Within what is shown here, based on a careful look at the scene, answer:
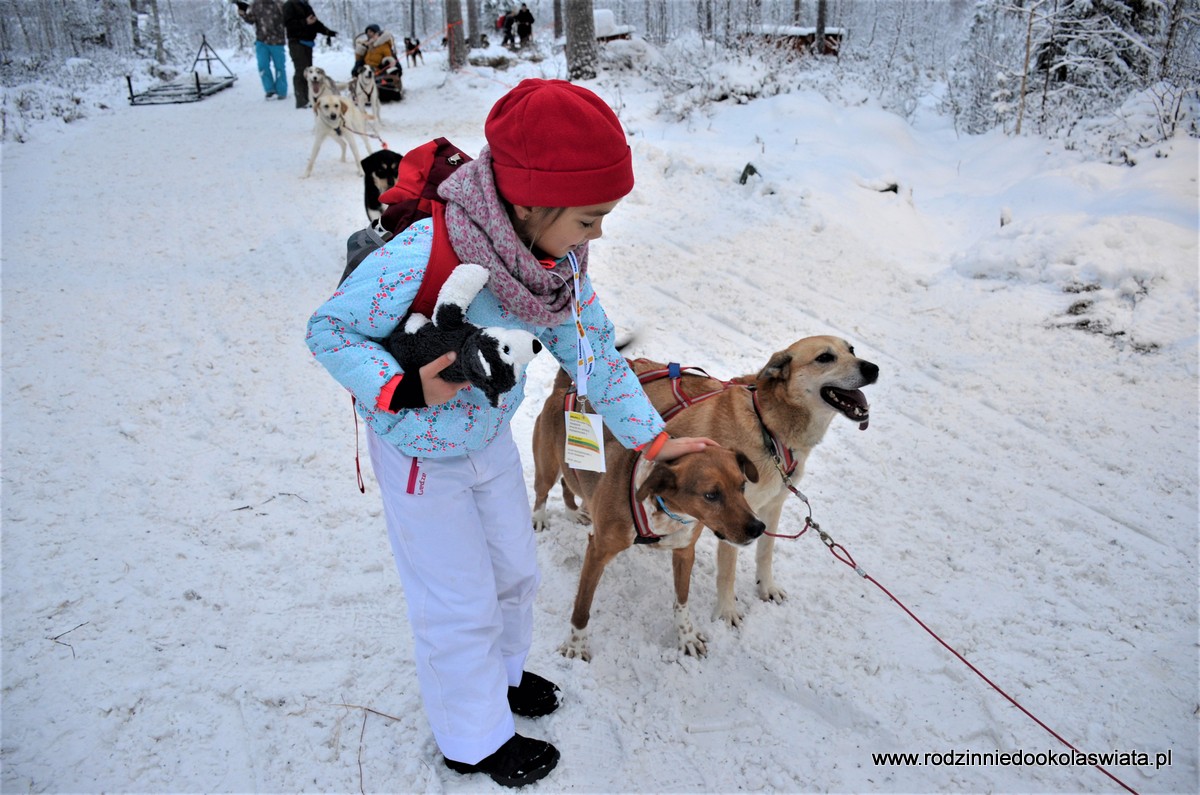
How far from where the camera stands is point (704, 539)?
370 cm

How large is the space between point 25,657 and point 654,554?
2761 mm

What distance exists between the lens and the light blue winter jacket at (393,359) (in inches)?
62.6

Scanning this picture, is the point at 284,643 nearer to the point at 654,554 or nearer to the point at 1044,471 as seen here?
the point at 654,554

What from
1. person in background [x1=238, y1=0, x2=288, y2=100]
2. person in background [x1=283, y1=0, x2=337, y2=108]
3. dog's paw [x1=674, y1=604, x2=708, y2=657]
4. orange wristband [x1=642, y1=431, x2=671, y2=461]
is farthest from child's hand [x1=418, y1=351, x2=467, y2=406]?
person in background [x1=238, y1=0, x2=288, y2=100]

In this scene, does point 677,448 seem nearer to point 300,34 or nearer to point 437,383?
point 437,383

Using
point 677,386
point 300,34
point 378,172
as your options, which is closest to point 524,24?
point 300,34

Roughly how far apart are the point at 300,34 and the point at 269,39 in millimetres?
2215

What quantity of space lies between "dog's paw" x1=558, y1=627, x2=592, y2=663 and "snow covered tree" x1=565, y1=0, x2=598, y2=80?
14.0 metres

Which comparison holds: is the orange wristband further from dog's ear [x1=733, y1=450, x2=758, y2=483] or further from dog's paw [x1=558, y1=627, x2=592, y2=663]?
dog's paw [x1=558, y1=627, x2=592, y2=663]

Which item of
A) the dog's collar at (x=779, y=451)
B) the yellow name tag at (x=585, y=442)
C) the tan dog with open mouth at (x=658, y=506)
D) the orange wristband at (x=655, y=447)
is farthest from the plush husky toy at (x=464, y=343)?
the dog's collar at (x=779, y=451)

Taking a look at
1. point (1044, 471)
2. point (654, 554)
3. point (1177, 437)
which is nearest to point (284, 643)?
point (654, 554)

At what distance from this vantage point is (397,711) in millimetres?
2479

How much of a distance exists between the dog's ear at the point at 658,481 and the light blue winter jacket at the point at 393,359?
0.36m

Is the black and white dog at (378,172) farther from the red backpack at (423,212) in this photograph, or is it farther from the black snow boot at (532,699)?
the black snow boot at (532,699)
